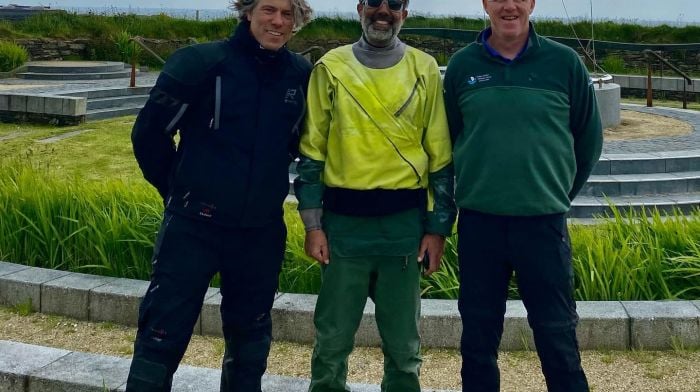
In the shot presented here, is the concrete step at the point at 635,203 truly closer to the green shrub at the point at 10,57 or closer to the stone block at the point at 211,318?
the stone block at the point at 211,318

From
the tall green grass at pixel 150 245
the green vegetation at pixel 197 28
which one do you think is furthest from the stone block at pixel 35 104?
the green vegetation at pixel 197 28

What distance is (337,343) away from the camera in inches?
113

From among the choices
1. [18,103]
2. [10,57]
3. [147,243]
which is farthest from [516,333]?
[10,57]

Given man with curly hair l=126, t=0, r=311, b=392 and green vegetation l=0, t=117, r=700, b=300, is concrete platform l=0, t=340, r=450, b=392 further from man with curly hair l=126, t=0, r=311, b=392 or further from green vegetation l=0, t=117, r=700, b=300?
green vegetation l=0, t=117, r=700, b=300

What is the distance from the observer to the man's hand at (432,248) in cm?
291

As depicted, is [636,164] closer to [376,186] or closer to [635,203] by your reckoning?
[635,203]

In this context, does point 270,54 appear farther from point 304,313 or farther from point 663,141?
point 663,141

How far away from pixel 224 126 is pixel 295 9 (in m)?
0.52

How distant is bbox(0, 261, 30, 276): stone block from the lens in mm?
4746

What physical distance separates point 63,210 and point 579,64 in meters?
3.97

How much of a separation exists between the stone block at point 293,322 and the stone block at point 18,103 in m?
10.8

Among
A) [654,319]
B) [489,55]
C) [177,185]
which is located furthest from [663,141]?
[177,185]

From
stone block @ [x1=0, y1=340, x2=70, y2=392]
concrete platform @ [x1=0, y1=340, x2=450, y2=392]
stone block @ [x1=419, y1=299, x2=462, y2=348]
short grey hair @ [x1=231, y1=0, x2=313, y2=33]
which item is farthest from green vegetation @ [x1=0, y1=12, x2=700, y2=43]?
short grey hair @ [x1=231, y1=0, x2=313, y2=33]

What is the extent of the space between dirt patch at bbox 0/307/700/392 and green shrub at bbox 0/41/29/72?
56.8 feet
